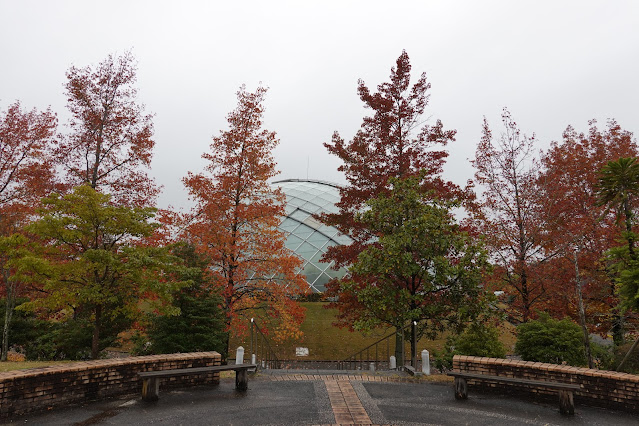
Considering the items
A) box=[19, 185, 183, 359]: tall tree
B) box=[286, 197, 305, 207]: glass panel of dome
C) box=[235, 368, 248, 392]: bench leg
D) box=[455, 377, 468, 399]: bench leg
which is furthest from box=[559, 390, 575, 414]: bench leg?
box=[286, 197, 305, 207]: glass panel of dome

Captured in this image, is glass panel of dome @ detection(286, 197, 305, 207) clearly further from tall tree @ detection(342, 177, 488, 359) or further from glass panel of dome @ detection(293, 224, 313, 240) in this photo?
tall tree @ detection(342, 177, 488, 359)

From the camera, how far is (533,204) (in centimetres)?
1574

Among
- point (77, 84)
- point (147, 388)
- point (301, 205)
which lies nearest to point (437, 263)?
point (147, 388)

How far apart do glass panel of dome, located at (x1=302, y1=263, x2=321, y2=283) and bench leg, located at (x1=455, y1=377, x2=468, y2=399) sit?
20.1 m

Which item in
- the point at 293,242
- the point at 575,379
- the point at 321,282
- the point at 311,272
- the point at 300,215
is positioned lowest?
the point at 575,379

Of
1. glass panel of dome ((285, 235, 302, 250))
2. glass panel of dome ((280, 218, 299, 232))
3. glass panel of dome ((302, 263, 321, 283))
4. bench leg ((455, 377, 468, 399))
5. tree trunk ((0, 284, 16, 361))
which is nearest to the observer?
bench leg ((455, 377, 468, 399))

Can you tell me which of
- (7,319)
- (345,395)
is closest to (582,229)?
(345,395)

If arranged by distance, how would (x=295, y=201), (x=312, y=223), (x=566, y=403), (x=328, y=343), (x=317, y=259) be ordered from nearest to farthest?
1. (x=566, y=403)
2. (x=328, y=343)
3. (x=317, y=259)
4. (x=312, y=223)
5. (x=295, y=201)

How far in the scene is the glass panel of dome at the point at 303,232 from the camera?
101 feet

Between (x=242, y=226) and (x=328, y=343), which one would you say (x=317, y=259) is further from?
(x=242, y=226)

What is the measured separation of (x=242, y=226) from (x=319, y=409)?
10.1 meters

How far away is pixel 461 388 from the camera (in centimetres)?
789

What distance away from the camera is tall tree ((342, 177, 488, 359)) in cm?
1074

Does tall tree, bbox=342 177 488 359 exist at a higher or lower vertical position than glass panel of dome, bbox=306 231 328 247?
lower
